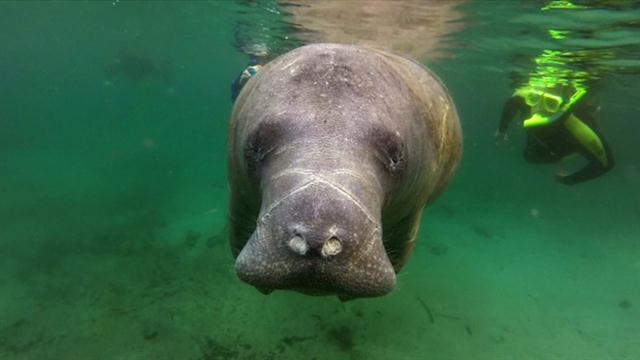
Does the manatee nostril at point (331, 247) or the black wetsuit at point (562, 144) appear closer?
the manatee nostril at point (331, 247)

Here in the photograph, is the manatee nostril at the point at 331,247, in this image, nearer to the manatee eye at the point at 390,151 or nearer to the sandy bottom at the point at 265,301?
the manatee eye at the point at 390,151

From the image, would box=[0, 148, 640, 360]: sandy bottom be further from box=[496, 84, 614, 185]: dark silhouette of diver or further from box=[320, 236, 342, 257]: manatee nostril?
box=[320, 236, 342, 257]: manatee nostril

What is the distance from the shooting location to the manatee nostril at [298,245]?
2281mm

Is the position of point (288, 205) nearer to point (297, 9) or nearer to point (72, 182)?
point (297, 9)

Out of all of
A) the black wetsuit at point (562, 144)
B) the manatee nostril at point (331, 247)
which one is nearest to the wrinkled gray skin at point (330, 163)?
the manatee nostril at point (331, 247)

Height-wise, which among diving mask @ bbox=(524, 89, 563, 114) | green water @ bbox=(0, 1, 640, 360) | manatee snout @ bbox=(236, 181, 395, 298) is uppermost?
manatee snout @ bbox=(236, 181, 395, 298)

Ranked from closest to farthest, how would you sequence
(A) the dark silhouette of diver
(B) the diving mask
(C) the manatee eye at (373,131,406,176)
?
(C) the manatee eye at (373,131,406,176) → (A) the dark silhouette of diver → (B) the diving mask

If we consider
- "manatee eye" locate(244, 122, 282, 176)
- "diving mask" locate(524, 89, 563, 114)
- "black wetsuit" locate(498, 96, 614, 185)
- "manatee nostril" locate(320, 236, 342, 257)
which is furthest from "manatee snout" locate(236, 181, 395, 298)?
"diving mask" locate(524, 89, 563, 114)

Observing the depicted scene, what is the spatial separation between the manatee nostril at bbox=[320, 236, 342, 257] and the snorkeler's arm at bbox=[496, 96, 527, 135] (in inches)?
377

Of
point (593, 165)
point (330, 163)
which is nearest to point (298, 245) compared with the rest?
point (330, 163)

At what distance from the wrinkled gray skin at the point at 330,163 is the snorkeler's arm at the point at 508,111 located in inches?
305

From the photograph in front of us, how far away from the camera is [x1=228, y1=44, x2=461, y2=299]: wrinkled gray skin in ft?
7.73

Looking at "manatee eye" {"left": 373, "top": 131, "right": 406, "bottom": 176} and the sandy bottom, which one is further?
the sandy bottom

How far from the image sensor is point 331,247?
229 cm
